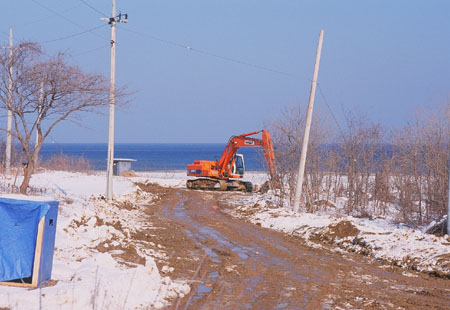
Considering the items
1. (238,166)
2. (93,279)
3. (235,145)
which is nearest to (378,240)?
(93,279)

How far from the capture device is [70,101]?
753 inches

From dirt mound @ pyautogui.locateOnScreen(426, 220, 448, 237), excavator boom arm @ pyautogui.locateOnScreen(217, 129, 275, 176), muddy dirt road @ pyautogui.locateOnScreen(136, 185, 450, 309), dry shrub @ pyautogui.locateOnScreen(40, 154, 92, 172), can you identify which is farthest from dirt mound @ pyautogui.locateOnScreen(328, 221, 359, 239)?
dry shrub @ pyautogui.locateOnScreen(40, 154, 92, 172)

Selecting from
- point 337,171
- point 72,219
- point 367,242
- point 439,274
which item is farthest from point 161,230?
point 337,171

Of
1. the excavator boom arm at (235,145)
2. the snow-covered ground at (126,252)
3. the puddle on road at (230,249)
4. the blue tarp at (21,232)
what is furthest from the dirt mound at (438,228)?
the excavator boom arm at (235,145)

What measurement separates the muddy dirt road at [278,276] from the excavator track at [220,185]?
60.8 ft

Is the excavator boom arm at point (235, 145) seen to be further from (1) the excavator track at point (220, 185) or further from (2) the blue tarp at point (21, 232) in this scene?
(2) the blue tarp at point (21, 232)

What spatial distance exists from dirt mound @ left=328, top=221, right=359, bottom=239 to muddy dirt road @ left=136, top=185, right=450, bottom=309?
1.09m

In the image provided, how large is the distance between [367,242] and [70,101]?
1094 cm

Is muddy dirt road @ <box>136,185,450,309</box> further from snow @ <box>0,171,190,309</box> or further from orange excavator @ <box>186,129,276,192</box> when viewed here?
orange excavator @ <box>186,129,276,192</box>

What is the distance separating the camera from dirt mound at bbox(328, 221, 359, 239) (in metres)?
15.7

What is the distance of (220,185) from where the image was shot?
36250 millimetres

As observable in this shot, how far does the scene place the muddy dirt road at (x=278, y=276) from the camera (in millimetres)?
8945

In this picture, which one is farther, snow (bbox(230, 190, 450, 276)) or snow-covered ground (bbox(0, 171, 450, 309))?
snow (bbox(230, 190, 450, 276))

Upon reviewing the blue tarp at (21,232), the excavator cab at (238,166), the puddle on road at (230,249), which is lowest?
the puddle on road at (230,249)
